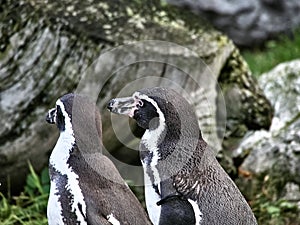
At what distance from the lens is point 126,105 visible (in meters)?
4.22

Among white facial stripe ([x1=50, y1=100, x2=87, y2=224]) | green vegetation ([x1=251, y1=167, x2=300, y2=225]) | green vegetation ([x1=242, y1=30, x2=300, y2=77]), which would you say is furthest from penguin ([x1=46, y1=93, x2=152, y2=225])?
green vegetation ([x1=242, y1=30, x2=300, y2=77])

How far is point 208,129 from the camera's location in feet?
20.4

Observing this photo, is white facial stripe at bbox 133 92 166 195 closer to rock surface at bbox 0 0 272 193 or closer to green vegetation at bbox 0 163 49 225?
rock surface at bbox 0 0 272 193

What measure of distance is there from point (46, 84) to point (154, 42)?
818mm

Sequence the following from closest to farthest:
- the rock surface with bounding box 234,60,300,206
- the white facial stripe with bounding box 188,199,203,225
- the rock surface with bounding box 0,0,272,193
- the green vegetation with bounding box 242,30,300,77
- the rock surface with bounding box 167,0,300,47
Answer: the white facial stripe with bounding box 188,199,203,225 < the rock surface with bounding box 0,0,272,193 < the rock surface with bounding box 234,60,300,206 < the green vegetation with bounding box 242,30,300,77 < the rock surface with bounding box 167,0,300,47

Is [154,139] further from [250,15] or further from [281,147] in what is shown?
[250,15]

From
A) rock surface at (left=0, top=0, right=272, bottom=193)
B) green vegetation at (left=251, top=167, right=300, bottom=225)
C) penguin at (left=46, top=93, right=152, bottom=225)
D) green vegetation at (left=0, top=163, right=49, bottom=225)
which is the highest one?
penguin at (left=46, top=93, right=152, bottom=225)

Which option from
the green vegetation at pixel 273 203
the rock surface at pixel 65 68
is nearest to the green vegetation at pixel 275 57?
the green vegetation at pixel 273 203

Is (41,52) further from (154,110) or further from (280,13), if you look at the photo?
(280,13)

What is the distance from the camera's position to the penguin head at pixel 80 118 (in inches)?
164

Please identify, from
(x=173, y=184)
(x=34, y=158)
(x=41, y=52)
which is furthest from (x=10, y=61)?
(x=173, y=184)

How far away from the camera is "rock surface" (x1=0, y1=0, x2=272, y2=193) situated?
5.89m

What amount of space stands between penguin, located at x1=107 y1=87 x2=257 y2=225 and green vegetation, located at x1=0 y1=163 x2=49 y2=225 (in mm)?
1745

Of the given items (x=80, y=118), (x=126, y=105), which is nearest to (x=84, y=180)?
(x=80, y=118)
